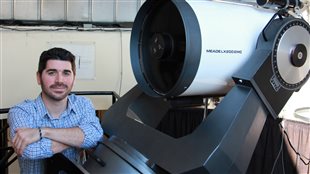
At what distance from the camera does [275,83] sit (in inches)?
46.5

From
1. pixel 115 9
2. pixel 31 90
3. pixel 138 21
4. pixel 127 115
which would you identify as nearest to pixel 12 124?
pixel 127 115

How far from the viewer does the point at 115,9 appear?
3012 mm

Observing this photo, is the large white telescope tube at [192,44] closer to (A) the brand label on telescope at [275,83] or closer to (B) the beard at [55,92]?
(A) the brand label on telescope at [275,83]

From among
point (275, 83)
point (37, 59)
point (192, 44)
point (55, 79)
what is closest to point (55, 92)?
point (55, 79)

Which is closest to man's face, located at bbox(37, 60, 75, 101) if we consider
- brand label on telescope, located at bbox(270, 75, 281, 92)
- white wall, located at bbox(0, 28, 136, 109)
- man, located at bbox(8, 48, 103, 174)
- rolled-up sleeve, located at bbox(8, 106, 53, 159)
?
man, located at bbox(8, 48, 103, 174)

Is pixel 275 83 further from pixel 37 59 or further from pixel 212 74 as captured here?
pixel 37 59

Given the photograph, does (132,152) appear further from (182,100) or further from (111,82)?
(111,82)

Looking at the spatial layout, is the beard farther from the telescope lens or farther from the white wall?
the white wall

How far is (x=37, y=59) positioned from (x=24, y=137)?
1.65 meters

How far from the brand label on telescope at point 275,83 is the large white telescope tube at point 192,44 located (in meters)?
0.12

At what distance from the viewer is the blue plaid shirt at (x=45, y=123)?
4.25ft

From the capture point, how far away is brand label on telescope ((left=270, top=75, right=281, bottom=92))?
3.85ft

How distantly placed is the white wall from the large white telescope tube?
167 cm

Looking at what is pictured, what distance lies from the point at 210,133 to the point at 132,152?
0.29m
